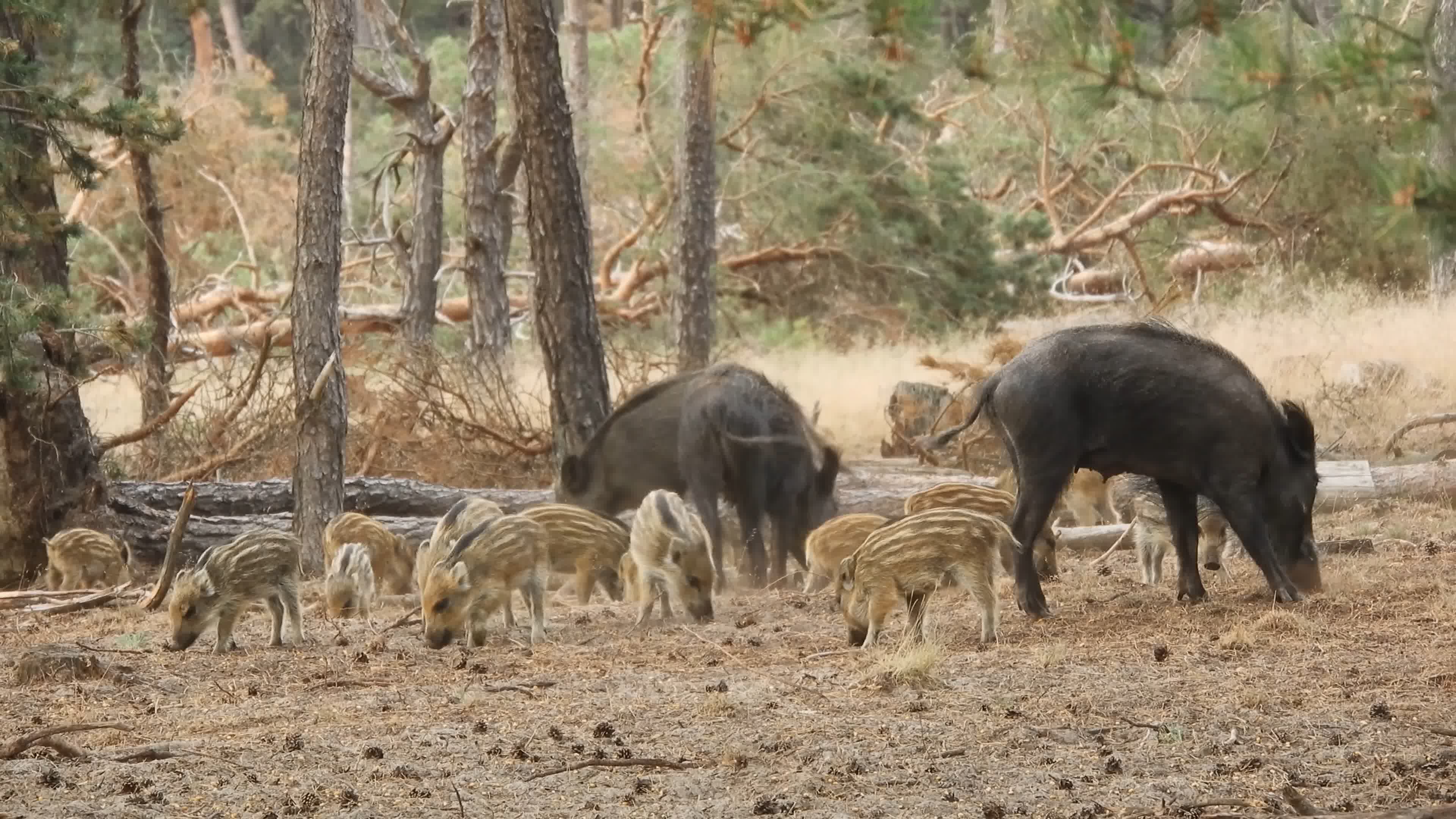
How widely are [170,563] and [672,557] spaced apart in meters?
3.08

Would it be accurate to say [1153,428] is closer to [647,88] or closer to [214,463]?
[214,463]

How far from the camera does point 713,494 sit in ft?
37.4

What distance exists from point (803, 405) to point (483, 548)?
33.9 ft

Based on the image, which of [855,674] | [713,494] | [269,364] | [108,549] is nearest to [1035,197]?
[269,364]

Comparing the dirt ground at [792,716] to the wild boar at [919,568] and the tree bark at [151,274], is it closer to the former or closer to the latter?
the wild boar at [919,568]

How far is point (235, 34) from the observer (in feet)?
140

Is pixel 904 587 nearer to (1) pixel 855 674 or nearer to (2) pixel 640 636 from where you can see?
(1) pixel 855 674

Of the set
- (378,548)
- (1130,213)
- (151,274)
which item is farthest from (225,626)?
(1130,213)

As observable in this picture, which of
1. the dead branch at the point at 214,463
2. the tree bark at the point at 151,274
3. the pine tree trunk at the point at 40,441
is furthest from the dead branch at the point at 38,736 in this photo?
the tree bark at the point at 151,274

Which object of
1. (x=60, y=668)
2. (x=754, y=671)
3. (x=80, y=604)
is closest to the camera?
(x=754, y=671)

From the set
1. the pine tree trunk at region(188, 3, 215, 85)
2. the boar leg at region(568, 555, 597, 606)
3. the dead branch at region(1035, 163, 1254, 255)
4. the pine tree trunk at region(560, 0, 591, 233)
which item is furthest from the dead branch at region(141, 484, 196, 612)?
the pine tree trunk at region(188, 3, 215, 85)

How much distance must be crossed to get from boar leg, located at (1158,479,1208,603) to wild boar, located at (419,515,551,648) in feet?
11.1

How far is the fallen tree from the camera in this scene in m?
12.4

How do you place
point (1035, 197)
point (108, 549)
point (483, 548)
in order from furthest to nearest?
point (1035, 197), point (108, 549), point (483, 548)
